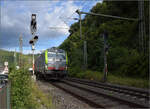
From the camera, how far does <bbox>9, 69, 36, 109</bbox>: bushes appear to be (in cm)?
619

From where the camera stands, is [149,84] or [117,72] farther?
[117,72]

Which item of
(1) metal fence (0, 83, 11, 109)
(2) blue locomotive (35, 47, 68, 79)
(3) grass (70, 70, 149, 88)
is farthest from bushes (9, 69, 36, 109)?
(2) blue locomotive (35, 47, 68, 79)

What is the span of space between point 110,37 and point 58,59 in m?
13.9

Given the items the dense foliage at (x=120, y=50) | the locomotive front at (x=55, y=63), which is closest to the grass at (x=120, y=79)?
the dense foliage at (x=120, y=50)

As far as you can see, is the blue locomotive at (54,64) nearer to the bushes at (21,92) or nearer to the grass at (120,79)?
the grass at (120,79)

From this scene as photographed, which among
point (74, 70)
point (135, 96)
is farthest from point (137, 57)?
point (74, 70)

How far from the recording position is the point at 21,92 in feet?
21.8

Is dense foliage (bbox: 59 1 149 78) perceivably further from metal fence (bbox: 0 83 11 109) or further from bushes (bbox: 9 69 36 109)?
metal fence (bbox: 0 83 11 109)

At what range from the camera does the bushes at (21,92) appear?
6.19m

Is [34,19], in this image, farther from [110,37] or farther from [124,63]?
[110,37]

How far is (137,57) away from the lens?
749 inches

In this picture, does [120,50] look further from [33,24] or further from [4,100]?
[4,100]

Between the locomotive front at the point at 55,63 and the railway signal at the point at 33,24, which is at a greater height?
the railway signal at the point at 33,24

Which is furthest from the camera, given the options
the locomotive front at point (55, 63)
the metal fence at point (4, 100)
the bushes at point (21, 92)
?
the locomotive front at point (55, 63)
